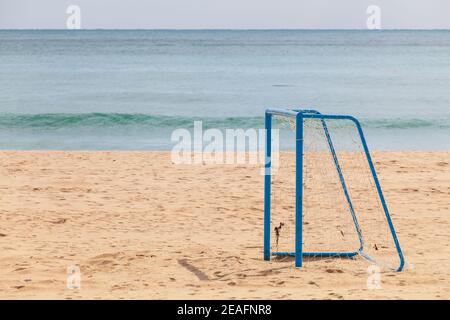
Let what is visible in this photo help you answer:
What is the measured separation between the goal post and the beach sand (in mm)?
263

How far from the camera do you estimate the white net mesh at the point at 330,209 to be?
30.9 ft

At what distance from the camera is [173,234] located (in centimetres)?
1023

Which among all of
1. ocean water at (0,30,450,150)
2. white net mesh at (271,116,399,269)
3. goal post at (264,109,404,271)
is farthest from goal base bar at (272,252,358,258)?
ocean water at (0,30,450,150)

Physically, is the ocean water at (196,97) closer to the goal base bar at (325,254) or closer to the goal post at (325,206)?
the goal post at (325,206)

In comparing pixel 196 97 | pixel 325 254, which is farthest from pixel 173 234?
pixel 196 97

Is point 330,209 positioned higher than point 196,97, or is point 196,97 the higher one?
point 196,97

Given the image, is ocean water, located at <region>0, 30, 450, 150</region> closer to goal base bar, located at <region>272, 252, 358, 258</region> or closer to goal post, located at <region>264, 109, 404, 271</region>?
goal post, located at <region>264, 109, 404, 271</region>

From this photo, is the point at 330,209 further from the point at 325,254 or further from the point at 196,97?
the point at 196,97

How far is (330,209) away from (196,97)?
2826cm

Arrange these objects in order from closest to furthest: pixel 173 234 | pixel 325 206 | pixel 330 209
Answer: pixel 173 234 < pixel 330 209 < pixel 325 206

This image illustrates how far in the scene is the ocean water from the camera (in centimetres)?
2661

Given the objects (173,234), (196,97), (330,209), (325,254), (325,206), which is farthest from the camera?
(196,97)
